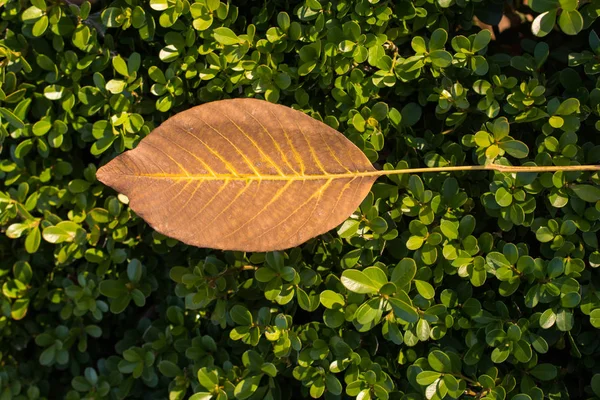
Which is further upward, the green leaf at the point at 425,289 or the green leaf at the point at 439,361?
the green leaf at the point at 425,289

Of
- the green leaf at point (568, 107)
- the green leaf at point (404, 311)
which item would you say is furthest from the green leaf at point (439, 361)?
the green leaf at point (568, 107)

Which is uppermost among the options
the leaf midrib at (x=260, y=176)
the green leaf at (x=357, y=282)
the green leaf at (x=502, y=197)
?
the leaf midrib at (x=260, y=176)

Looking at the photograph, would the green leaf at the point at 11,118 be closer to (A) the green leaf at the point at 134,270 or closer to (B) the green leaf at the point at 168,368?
(A) the green leaf at the point at 134,270

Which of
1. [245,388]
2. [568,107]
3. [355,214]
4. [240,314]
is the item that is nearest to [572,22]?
[568,107]

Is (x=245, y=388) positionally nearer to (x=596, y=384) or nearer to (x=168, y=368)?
(x=168, y=368)

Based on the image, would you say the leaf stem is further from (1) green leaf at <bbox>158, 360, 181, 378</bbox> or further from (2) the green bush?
(1) green leaf at <bbox>158, 360, 181, 378</bbox>

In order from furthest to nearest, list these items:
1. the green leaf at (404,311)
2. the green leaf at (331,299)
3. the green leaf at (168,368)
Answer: the green leaf at (168,368) → the green leaf at (331,299) → the green leaf at (404,311)

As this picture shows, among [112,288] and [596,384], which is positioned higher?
[112,288]

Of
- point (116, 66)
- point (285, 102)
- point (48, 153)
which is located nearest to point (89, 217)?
point (48, 153)
